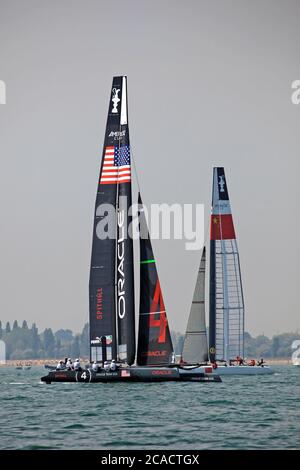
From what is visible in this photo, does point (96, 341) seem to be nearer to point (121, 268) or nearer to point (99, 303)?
point (99, 303)

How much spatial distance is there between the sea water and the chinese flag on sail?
14290mm

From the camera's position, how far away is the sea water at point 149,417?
94.1 feet

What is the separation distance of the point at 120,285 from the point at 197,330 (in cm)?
1122

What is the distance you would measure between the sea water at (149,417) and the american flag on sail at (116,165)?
389 inches

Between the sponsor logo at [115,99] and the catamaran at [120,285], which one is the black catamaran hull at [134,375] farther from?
the sponsor logo at [115,99]

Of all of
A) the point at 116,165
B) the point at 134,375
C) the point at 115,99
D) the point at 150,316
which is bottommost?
the point at 134,375

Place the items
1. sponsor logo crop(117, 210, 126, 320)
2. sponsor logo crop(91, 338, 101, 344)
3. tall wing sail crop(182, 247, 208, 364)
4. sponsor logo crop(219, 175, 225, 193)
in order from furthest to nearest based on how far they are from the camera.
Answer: sponsor logo crop(219, 175, 225, 193) → tall wing sail crop(182, 247, 208, 364) → sponsor logo crop(91, 338, 101, 344) → sponsor logo crop(117, 210, 126, 320)

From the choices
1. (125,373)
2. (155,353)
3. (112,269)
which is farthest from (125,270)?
(125,373)

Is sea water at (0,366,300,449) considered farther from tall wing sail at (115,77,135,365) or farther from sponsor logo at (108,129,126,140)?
sponsor logo at (108,129,126,140)

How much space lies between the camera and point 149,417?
34.6 m

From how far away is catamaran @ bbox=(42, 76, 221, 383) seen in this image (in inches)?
1919

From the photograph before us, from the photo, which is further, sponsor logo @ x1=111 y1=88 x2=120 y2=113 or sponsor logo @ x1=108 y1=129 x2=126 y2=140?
sponsor logo @ x1=111 y1=88 x2=120 y2=113

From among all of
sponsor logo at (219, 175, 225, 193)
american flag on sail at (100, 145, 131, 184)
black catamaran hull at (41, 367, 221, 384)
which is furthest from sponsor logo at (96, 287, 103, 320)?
sponsor logo at (219, 175, 225, 193)
